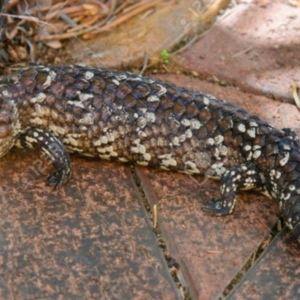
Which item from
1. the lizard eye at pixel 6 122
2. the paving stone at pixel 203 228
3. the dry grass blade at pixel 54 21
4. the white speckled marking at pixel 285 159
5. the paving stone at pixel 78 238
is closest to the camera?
the paving stone at pixel 78 238

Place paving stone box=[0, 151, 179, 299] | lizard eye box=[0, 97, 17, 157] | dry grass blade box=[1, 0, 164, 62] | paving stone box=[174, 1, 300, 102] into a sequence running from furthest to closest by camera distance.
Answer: dry grass blade box=[1, 0, 164, 62], paving stone box=[174, 1, 300, 102], lizard eye box=[0, 97, 17, 157], paving stone box=[0, 151, 179, 299]

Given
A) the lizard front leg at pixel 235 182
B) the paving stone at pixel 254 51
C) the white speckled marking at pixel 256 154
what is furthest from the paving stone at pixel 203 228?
the paving stone at pixel 254 51

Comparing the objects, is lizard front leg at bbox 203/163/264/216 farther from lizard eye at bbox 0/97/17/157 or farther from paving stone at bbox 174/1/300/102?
lizard eye at bbox 0/97/17/157

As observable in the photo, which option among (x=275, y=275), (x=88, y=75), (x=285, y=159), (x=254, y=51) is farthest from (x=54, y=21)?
(x=275, y=275)

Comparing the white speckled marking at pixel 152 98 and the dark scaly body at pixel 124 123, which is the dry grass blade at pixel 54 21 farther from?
the white speckled marking at pixel 152 98

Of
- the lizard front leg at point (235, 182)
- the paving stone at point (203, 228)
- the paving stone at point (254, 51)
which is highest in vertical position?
the paving stone at point (254, 51)

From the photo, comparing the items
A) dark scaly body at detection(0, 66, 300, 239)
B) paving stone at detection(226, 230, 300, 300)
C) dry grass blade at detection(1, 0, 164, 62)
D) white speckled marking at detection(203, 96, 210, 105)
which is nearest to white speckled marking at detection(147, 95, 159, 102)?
dark scaly body at detection(0, 66, 300, 239)

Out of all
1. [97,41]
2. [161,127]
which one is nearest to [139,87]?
[161,127]
